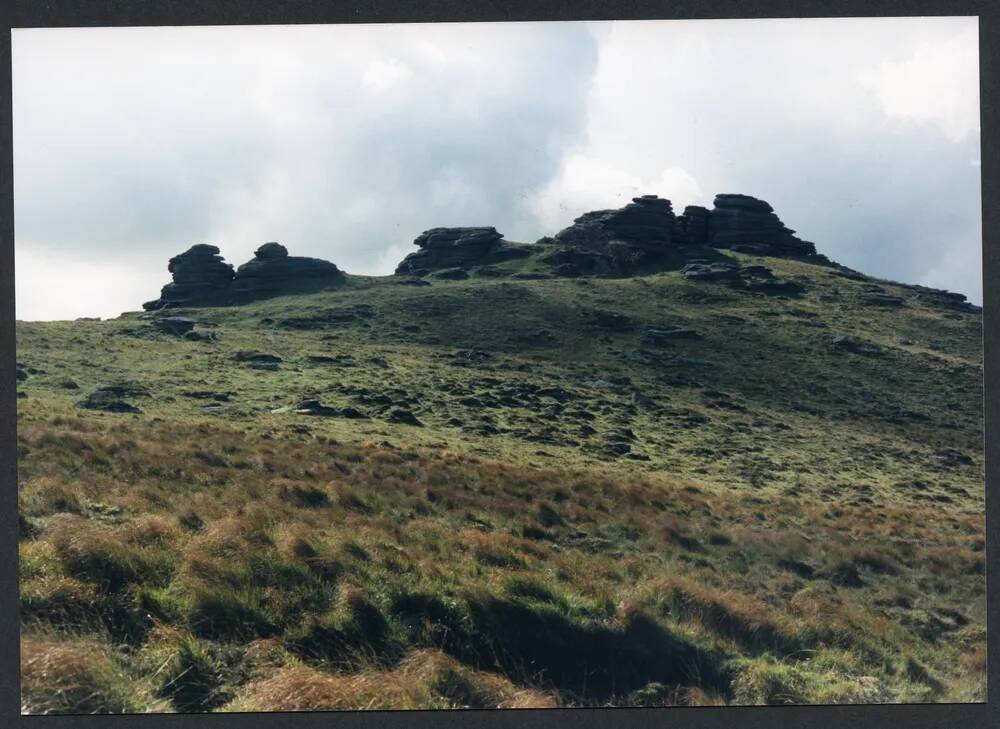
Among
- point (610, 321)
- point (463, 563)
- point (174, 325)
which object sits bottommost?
point (463, 563)

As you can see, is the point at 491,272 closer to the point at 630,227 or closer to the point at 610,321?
the point at 630,227

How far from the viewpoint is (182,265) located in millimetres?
102000

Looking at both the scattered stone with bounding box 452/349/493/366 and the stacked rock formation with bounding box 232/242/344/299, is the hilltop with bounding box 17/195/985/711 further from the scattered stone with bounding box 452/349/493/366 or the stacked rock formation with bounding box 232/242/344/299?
the stacked rock formation with bounding box 232/242/344/299

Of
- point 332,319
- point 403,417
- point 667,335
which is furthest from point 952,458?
point 332,319

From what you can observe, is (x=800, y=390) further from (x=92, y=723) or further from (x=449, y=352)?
(x=92, y=723)

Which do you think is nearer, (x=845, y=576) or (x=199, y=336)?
(x=845, y=576)

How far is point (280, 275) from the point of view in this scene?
97.2 meters

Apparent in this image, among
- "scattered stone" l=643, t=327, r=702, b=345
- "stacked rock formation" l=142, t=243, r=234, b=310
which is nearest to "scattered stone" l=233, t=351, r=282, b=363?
"scattered stone" l=643, t=327, r=702, b=345

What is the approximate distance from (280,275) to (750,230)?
65.9 m

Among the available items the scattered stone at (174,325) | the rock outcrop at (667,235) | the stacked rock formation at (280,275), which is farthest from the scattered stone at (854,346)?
the stacked rock formation at (280,275)

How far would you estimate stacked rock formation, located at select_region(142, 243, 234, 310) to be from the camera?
94312mm

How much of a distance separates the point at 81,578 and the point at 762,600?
9.67 meters

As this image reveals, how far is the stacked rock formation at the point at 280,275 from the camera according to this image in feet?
307

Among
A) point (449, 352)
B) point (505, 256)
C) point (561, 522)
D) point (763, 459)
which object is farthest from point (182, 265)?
point (561, 522)
